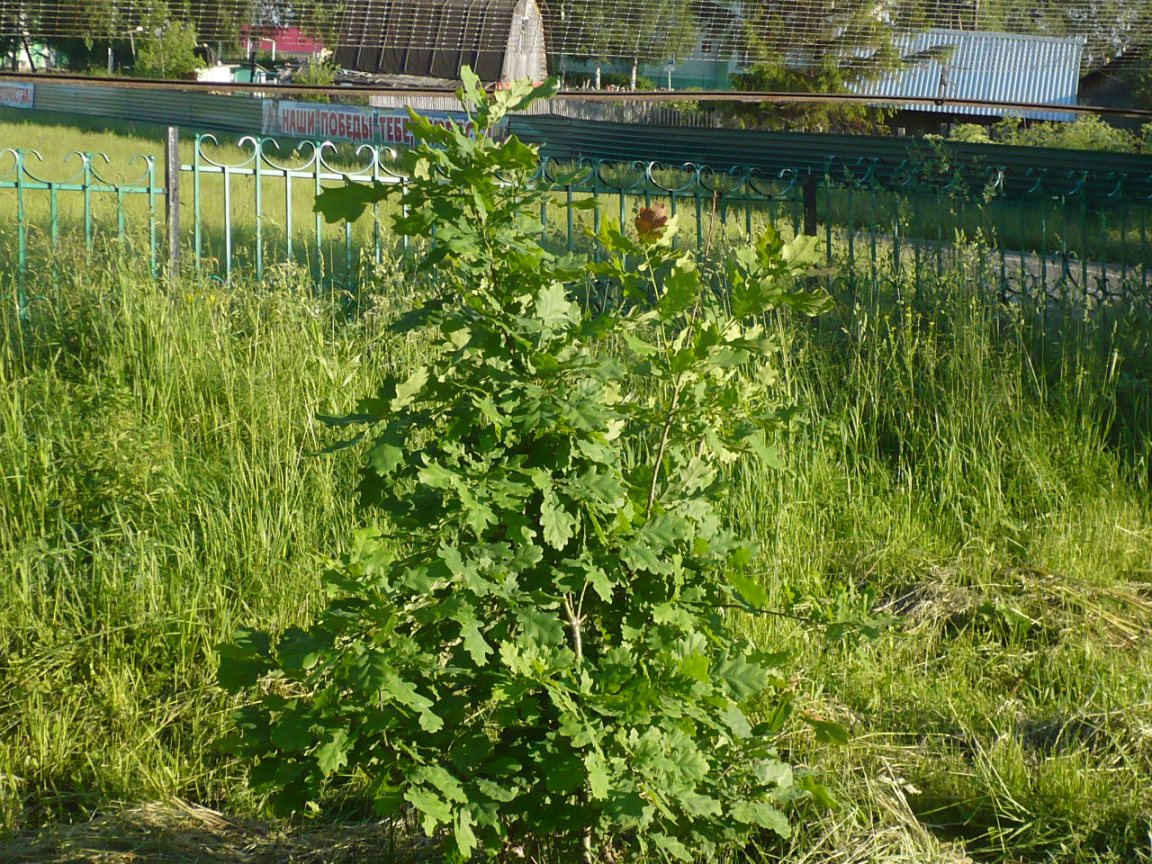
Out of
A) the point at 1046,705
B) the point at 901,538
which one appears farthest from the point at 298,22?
the point at 1046,705

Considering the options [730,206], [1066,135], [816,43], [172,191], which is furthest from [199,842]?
[1066,135]

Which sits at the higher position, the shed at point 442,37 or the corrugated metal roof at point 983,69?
the corrugated metal roof at point 983,69

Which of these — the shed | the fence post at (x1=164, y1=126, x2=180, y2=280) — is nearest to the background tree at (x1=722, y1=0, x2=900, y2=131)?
the shed

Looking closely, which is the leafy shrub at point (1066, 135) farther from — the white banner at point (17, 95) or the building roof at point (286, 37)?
the white banner at point (17, 95)

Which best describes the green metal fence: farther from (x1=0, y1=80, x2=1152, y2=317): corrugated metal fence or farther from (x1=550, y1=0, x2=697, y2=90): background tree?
(x1=550, y1=0, x2=697, y2=90): background tree

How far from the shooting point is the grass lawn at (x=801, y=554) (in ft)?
8.55

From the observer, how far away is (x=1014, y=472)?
456cm

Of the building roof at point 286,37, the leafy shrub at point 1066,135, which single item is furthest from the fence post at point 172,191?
the leafy shrub at point 1066,135

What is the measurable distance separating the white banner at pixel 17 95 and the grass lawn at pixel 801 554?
3498 cm

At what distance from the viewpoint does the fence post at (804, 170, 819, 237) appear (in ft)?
22.5

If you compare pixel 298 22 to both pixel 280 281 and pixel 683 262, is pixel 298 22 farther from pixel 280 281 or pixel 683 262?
pixel 683 262

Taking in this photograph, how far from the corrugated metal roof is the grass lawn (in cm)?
1185

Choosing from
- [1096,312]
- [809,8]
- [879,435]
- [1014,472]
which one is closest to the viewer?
[1014,472]

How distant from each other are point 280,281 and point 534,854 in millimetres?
3296
